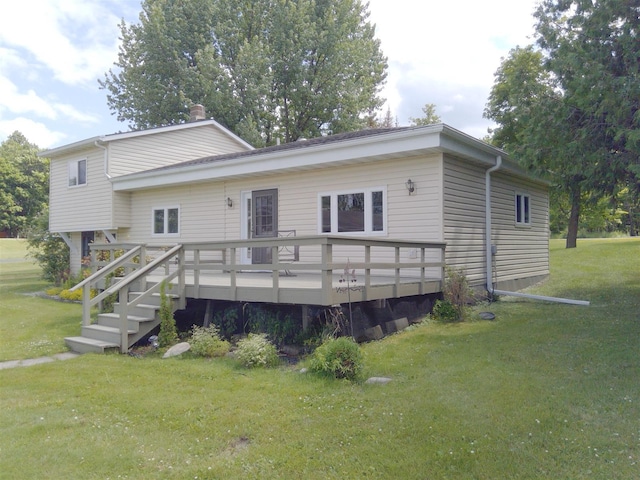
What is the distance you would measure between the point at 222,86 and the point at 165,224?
477 inches

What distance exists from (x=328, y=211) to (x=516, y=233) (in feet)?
16.7

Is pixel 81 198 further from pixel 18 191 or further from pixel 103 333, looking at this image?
pixel 18 191

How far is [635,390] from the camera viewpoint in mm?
4535

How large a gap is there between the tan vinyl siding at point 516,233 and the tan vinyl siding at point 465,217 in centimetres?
73

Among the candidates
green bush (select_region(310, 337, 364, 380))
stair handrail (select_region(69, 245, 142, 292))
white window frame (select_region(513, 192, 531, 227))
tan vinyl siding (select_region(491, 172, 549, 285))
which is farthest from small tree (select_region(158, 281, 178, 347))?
white window frame (select_region(513, 192, 531, 227))

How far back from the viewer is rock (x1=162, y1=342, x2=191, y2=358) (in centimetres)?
675

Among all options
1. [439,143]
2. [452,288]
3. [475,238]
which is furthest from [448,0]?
[452,288]

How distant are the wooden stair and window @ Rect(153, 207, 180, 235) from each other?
5.58 m

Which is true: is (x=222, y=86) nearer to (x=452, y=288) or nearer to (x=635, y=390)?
(x=452, y=288)

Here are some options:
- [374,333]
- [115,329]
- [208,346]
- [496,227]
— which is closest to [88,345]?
[115,329]

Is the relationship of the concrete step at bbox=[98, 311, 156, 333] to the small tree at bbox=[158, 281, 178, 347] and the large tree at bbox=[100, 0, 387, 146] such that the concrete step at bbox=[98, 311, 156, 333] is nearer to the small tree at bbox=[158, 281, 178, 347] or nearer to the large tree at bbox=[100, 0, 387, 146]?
the small tree at bbox=[158, 281, 178, 347]

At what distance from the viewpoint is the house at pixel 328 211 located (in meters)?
7.59

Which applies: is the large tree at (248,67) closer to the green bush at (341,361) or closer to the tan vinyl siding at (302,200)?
the tan vinyl siding at (302,200)

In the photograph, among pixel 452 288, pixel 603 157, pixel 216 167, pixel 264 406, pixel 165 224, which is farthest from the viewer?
pixel 165 224
